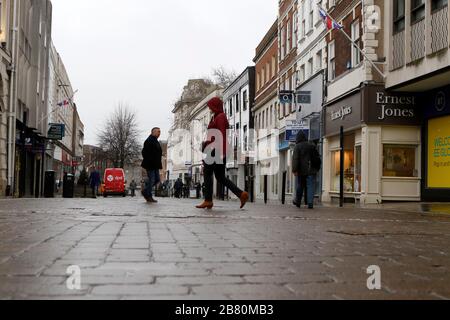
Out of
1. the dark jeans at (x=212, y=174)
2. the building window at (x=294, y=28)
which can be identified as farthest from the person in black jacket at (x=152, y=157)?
the building window at (x=294, y=28)

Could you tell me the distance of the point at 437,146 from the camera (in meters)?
19.6

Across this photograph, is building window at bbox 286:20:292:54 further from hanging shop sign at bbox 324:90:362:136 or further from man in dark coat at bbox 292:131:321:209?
man in dark coat at bbox 292:131:321:209

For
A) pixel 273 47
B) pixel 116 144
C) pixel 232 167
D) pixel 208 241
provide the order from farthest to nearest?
pixel 116 144 < pixel 232 167 < pixel 273 47 < pixel 208 241

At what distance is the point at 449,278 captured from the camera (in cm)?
374

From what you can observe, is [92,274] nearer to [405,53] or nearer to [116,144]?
[405,53]

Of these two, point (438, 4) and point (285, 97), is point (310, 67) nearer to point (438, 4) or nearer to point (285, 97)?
point (285, 97)

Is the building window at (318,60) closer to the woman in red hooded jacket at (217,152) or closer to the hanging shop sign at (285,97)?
the hanging shop sign at (285,97)

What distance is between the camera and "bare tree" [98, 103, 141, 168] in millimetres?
60781

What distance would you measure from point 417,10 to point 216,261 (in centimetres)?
1660

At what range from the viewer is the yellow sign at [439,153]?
61.5ft

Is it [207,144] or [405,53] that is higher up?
[405,53]

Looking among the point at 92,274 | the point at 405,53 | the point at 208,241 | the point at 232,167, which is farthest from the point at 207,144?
the point at 232,167

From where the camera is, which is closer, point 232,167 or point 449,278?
point 449,278
